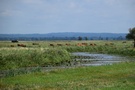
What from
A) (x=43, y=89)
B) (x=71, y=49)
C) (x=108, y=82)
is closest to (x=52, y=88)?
(x=43, y=89)

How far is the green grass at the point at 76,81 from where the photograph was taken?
2591cm

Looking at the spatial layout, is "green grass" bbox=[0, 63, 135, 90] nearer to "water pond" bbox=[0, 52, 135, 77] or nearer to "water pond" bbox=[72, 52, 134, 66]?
"water pond" bbox=[0, 52, 135, 77]

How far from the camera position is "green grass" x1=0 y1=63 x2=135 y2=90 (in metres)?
25.9

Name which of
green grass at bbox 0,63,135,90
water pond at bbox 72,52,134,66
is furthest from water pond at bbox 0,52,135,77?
green grass at bbox 0,63,135,90

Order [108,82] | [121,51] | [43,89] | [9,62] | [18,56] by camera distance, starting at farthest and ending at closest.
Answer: [121,51] → [18,56] → [9,62] → [108,82] → [43,89]

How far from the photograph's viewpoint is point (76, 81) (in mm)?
28875

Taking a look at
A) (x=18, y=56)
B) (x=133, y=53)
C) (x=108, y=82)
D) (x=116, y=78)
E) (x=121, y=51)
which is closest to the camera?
(x=108, y=82)

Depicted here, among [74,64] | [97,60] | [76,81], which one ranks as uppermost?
[76,81]

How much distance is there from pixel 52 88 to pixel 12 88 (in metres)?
3.24

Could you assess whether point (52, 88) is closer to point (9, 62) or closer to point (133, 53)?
point (9, 62)

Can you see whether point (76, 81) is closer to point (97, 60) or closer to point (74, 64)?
point (74, 64)

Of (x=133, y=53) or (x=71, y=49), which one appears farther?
(x=71, y=49)

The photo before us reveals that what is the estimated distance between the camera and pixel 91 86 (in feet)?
85.3

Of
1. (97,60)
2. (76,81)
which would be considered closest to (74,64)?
(97,60)
